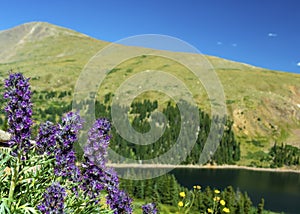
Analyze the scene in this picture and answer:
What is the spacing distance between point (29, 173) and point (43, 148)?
0.88m

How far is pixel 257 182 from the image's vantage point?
15125 cm

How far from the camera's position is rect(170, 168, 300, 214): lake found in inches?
4626

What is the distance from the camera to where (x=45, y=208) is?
598cm

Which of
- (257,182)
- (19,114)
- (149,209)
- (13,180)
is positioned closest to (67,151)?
(19,114)

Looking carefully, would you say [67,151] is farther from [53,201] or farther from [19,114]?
[53,201]

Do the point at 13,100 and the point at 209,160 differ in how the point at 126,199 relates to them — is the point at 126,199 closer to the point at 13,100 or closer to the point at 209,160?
the point at 13,100

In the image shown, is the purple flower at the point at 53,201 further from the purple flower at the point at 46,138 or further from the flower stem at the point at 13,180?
the purple flower at the point at 46,138

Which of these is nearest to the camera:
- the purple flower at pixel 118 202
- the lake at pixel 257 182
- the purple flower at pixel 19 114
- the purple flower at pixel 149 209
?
the purple flower at pixel 19 114

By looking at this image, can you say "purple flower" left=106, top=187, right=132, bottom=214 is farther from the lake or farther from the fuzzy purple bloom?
the lake

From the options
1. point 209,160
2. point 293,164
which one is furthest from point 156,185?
point 293,164

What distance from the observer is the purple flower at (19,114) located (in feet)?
24.5

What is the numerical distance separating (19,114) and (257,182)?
513 ft

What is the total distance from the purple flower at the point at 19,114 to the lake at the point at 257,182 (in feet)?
365

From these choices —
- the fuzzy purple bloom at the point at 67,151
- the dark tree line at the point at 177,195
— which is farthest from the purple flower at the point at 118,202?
the dark tree line at the point at 177,195
